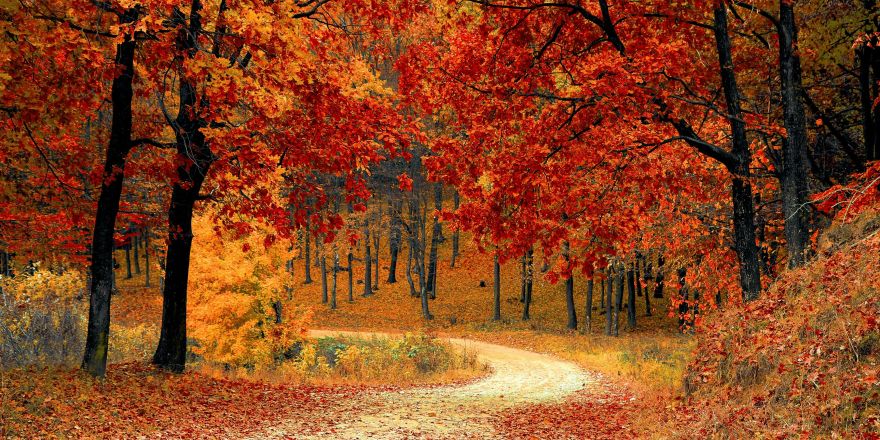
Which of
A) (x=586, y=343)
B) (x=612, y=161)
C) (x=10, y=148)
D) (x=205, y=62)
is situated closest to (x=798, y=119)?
(x=612, y=161)

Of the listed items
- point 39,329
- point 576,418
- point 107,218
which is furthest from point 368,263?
point 576,418

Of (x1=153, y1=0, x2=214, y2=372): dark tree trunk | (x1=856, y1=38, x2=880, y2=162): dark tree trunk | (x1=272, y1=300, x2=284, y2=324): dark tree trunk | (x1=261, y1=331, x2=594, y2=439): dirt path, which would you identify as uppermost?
(x1=856, y1=38, x2=880, y2=162): dark tree trunk

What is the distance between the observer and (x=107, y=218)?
11570 millimetres

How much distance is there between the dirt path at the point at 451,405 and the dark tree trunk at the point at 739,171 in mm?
5001

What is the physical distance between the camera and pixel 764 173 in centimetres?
1412

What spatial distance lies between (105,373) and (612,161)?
9864 mm

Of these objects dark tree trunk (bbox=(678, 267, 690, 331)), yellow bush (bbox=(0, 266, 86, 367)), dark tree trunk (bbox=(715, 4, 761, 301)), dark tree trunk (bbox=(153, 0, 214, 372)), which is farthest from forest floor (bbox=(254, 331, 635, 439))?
yellow bush (bbox=(0, 266, 86, 367))

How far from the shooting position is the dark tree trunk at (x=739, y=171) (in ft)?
32.1

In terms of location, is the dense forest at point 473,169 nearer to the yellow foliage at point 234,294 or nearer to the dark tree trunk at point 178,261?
the dark tree trunk at point 178,261

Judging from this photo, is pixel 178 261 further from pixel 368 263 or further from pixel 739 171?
pixel 368 263

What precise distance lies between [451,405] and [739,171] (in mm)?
7116

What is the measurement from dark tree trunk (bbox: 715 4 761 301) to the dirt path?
5001 mm

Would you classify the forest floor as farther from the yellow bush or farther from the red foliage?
the yellow bush

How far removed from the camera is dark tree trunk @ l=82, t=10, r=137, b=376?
11.2 m
